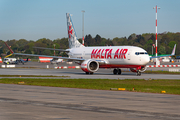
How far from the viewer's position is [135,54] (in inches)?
2041

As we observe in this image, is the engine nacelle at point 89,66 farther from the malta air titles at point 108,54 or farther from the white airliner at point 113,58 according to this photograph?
the malta air titles at point 108,54

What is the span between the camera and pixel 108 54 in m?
55.8

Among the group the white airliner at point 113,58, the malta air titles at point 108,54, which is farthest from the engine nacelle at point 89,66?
the malta air titles at point 108,54

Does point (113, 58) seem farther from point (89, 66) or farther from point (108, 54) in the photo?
point (89, 66)

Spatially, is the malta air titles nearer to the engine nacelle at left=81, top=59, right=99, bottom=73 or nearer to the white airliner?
the white airliner

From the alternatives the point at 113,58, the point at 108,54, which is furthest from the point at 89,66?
the point at 113,58

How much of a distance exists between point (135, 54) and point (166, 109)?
119ft

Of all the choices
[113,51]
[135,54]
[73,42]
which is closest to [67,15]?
[73,42]

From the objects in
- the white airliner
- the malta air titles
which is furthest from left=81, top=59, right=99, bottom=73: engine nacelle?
the malta air titles

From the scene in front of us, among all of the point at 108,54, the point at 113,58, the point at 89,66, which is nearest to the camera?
the point at 113,58

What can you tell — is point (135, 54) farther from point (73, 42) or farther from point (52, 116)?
point (52, 116)

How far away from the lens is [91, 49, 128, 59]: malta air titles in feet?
175

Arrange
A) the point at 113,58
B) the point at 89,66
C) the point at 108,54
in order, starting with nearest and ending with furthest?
the point at 113,58 → the point at 108,54 → the point at 89,66

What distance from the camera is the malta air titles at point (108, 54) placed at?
2104 inches
